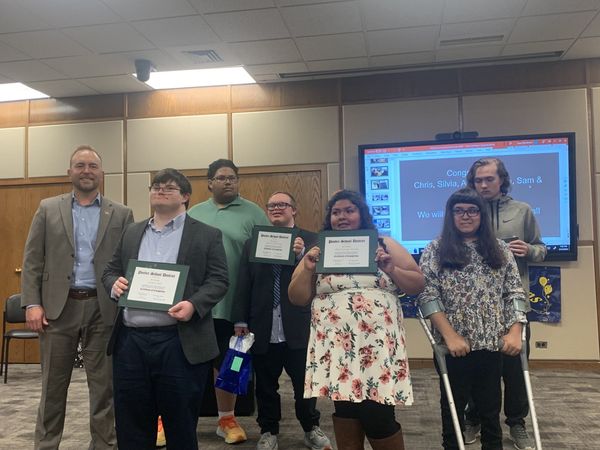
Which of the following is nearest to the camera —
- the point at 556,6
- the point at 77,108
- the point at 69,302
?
the point at 69,302

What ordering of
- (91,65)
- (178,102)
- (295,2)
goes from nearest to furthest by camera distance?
(295,2), (91,65), (178,102)

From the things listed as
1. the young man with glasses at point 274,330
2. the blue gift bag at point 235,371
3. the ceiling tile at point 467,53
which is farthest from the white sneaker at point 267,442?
the ceiling tile at point 467,53

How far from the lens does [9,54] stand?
4211 mm

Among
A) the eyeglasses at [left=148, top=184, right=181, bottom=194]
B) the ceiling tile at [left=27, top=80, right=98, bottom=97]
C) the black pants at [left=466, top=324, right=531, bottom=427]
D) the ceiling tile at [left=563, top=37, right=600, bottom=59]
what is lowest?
the black pants at [left=466, top=324, right=531, bottom=427]

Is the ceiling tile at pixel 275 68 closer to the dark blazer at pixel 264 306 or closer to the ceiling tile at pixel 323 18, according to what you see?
the ceiling tile at pixel 323 18

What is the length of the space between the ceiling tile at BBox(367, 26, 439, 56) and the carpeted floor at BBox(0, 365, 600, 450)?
113 inches

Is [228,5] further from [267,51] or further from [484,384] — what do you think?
[484,384]

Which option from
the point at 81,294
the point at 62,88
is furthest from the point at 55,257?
the point at 62,88

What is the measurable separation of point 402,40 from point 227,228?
239cm

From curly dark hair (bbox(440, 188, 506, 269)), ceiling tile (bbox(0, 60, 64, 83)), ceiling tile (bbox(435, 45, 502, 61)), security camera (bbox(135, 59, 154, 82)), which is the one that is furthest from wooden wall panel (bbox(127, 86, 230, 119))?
curly dark hair (bbox(440, 188, 506, 269))

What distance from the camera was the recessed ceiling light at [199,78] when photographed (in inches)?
189

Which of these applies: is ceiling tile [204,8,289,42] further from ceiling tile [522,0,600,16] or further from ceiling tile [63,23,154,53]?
ceiling tile [522,0,600,16]

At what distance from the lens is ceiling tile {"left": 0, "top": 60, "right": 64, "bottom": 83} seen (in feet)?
14.6

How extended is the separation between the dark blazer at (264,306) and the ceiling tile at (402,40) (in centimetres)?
219
